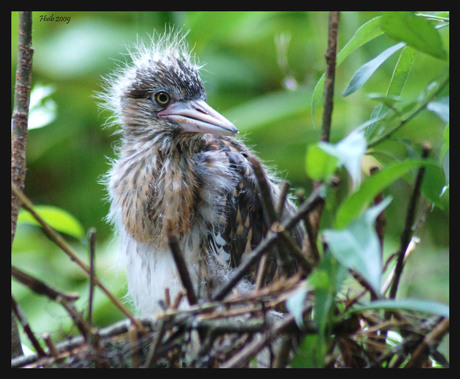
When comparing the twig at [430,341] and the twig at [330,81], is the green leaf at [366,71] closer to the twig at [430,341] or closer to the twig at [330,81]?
the twig at [330,81]

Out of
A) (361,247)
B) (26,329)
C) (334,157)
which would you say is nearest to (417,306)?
(361,247)

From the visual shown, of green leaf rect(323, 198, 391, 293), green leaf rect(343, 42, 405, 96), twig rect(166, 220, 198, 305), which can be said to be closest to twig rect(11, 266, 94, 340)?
twig rect(166, 220, 198, 305)

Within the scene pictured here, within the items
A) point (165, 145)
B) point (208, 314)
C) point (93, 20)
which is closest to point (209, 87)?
point (93, 20)

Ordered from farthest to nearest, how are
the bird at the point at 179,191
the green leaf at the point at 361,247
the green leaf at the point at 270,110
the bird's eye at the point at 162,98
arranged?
the green leaf at the point at 270,110, the bird's eye at the point at 162,98, the bird at the point at 179,191, the green leaf at the point at 361,247

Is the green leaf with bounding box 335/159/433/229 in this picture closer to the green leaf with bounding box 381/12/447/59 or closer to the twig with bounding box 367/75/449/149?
the twig with bounding box 367/75/449/149

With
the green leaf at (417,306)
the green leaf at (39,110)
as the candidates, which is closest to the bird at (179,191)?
the green leaf at (39,110)

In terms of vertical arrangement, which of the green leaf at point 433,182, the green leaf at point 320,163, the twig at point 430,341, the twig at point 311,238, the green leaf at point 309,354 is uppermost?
the green leaf at point 320,163
